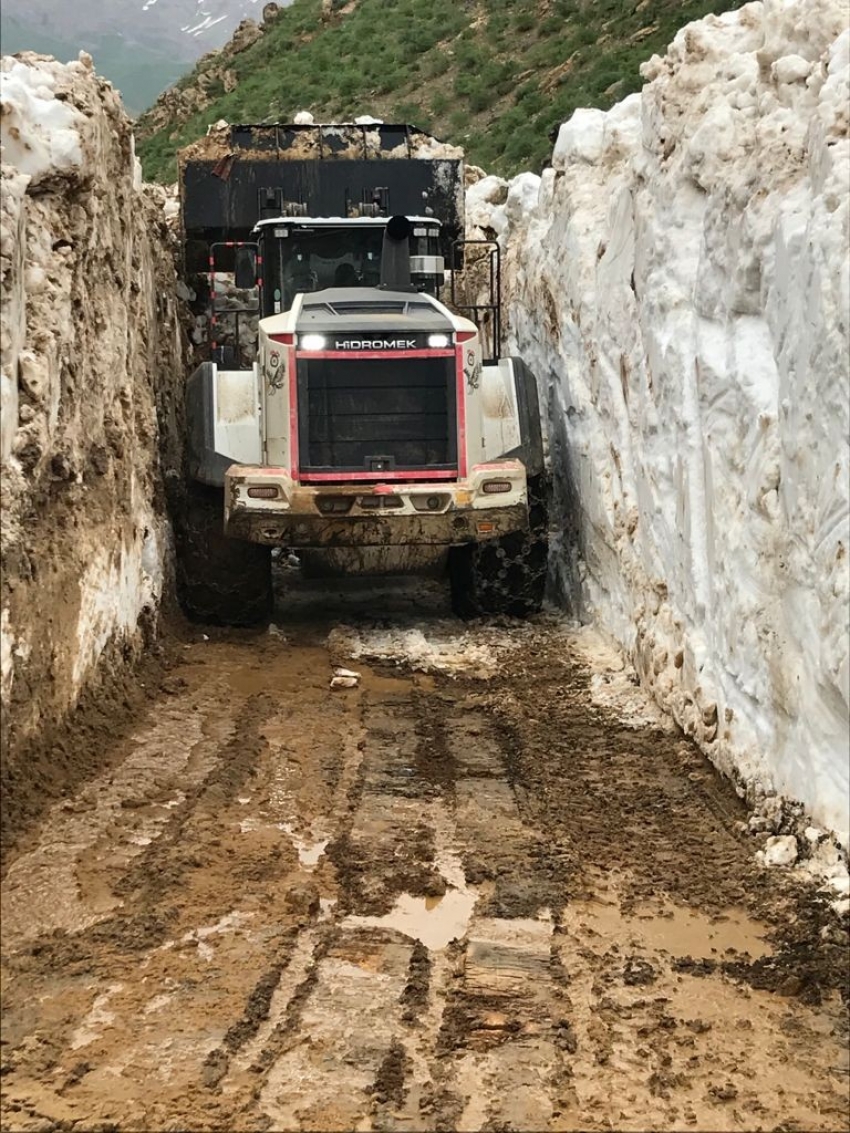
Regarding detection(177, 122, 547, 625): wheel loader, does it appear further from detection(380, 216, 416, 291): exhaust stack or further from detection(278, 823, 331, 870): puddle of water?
detection(278, 823, 331, 870): puddle of water

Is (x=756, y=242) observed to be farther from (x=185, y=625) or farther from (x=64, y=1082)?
(x=185, y=625)

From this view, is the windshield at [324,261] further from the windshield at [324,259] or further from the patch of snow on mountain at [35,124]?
the patch of snow on mountain at [35,124]

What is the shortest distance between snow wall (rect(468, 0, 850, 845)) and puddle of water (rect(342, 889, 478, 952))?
1561mm

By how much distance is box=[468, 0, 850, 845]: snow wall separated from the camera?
5777 millimetres

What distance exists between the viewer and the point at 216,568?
10680mm

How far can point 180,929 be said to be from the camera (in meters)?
5.11

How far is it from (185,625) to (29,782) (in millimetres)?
4509

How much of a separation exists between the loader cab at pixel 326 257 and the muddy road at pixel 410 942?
183 inches

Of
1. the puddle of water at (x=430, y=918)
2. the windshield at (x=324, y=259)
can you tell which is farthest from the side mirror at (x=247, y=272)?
the puddle of water at (x=430, y=918)

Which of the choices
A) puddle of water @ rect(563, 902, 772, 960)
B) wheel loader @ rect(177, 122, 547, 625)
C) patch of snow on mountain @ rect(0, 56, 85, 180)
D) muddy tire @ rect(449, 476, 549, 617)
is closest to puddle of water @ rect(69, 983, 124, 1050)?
puddle of water @ rect(563, 902, 772, 960)

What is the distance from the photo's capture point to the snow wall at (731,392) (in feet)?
19.0

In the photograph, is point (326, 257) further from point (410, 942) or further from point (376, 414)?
point (410, 942)

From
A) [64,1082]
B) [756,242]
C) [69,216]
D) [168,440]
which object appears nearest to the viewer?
[64,1082]

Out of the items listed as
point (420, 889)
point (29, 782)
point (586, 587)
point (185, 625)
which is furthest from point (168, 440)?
point (420, 889)
